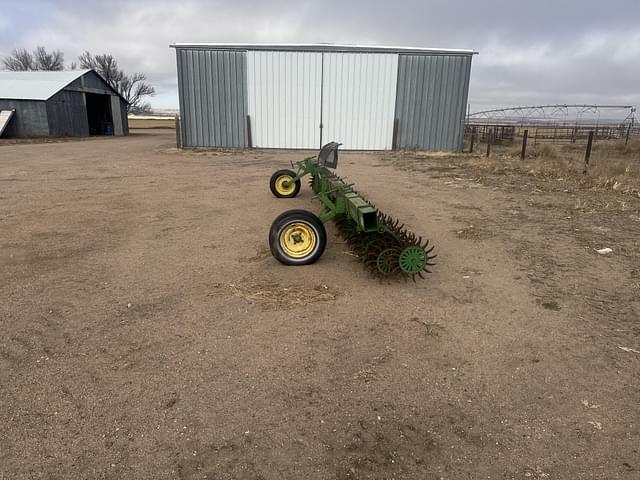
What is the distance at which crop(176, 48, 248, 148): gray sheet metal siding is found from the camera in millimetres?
17734

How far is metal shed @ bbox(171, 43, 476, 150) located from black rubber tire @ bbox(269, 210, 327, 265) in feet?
48.1

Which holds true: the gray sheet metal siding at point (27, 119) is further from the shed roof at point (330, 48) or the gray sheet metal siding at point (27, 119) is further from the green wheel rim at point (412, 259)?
the green wheel rim at point (412, 259)

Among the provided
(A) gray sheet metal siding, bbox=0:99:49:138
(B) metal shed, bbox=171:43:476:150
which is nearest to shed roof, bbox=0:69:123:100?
(A) gray sheet metal siding, bbox=0:99:49:138

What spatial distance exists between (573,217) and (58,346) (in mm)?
7306

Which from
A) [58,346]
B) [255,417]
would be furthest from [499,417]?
[58,346]

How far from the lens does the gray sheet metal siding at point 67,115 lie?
28266mm

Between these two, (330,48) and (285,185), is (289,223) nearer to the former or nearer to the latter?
(285,185)

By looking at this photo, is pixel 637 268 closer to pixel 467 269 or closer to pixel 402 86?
pixel 467 269

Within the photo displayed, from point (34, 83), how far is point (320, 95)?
23.0 m

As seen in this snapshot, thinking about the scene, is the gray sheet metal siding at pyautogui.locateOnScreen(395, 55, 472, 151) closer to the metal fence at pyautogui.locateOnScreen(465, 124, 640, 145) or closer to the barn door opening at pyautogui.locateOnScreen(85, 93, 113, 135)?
the metal fence at pyautogui.locateOnScreen(465, 124, 640, 145)

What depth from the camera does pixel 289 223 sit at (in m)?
4.64

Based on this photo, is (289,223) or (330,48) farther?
(330,48)

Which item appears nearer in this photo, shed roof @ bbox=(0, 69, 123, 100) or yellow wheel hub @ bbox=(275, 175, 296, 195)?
yellow wheel hub @ bbox=(275, 175, 296, 195)

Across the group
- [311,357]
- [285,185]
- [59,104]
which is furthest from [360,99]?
[59,104]
